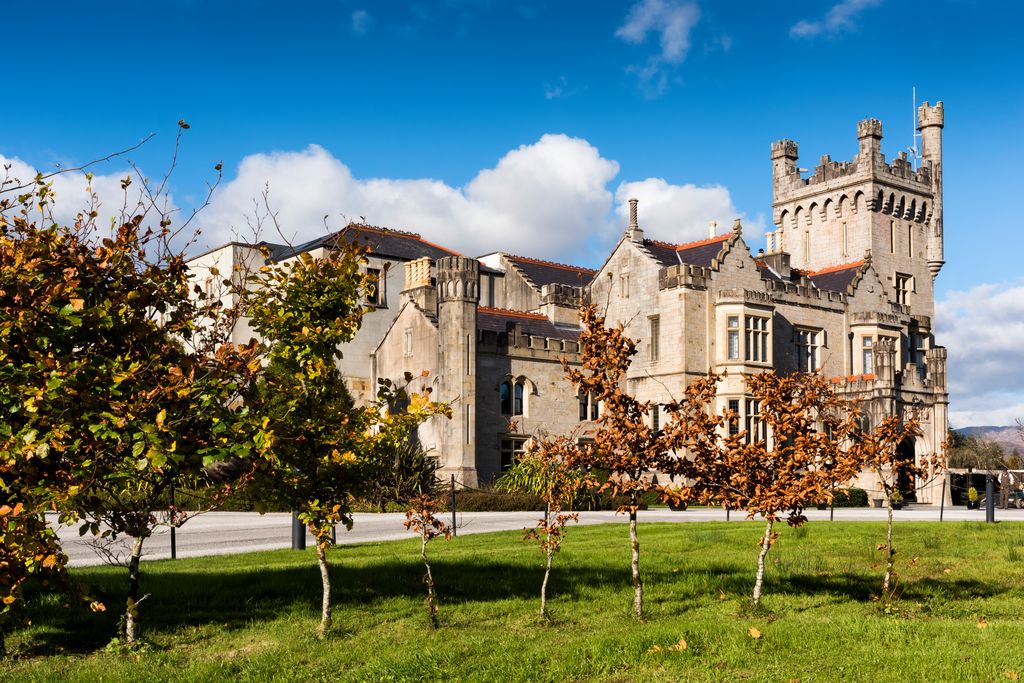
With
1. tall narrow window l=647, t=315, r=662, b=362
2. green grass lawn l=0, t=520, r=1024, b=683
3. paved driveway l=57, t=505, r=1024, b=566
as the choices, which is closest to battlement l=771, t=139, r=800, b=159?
tall narrow window l=647, t=315, r=662, b=362

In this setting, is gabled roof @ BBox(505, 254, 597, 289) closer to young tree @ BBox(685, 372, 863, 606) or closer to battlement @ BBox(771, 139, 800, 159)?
battlement @ BBox(771, 139, 800, 159)

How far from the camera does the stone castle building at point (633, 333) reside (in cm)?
4038

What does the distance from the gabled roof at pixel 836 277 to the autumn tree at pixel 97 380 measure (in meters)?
41.9

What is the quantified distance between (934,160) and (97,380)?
62279mm

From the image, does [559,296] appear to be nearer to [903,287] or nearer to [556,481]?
[903,287]

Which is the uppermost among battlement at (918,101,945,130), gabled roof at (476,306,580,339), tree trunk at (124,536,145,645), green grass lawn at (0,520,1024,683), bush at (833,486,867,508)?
battlement at (918,101,945,130)

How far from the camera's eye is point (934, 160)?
6228cm

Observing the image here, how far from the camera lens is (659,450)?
38.8 ft

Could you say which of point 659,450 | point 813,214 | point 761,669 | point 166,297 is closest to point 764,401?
point 659,450

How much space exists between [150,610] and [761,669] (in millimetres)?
7327

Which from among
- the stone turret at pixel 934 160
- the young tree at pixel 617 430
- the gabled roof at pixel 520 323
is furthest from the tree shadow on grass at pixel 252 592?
the stone turret at pixel 934 160

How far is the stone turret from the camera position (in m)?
60.1

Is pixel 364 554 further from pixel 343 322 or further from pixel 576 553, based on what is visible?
pixel 343 322

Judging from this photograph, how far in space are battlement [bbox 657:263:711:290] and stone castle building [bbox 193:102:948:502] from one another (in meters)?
0.06
